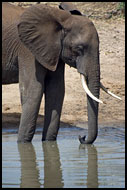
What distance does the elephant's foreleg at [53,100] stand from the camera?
9.65m

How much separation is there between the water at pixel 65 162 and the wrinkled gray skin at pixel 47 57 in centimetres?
29

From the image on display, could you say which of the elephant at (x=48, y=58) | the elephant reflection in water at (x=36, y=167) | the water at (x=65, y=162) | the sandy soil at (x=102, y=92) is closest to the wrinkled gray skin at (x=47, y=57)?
the elephant at (x=48, y=58)

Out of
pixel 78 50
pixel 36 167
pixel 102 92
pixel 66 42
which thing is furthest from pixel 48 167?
pixel 102 92

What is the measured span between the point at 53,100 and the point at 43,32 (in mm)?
901

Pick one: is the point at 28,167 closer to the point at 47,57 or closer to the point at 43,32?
the point at 47,57

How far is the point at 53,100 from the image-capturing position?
971 centimetres

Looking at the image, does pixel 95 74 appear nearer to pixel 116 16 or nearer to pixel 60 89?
pixel 60 89

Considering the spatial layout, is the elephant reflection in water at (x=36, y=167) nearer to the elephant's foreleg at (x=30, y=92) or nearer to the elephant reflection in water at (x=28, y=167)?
the elephant reflection in water at (x=28, y=167)

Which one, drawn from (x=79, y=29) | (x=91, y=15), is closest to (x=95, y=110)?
(x=79, y=29)

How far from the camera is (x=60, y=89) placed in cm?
970

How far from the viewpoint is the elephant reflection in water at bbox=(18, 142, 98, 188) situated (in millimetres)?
6820

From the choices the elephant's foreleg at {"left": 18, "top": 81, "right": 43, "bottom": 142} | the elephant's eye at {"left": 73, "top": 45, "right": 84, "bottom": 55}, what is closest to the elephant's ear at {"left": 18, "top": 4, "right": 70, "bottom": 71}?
the elephant's eye at {"left": 73, "top": 45, "right": 84, "bottom": 55}

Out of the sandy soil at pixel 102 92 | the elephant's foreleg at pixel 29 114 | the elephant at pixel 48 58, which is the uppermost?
the elephant at pixel 48 58

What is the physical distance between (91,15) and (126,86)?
3.85m
